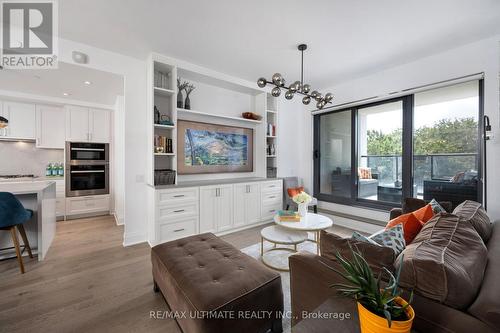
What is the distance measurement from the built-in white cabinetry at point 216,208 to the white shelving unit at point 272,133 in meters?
1.28

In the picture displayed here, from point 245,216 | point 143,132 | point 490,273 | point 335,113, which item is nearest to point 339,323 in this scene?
point 490,273

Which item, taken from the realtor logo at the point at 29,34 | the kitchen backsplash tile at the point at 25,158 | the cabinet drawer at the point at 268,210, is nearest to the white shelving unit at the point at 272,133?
the cabinet drawer at the point at 268,210

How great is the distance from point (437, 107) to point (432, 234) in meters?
2.98

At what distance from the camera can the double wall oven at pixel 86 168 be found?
13.9ft

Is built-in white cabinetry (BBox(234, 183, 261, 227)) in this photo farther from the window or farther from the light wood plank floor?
the window

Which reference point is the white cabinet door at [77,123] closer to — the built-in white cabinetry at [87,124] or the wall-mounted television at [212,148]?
the built-in white cabinetry at [87,124]

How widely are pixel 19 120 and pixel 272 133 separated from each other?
505cm

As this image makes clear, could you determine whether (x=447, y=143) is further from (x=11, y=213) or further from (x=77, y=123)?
(x=77, y=123)

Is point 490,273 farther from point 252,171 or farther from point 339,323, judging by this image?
point 252,171

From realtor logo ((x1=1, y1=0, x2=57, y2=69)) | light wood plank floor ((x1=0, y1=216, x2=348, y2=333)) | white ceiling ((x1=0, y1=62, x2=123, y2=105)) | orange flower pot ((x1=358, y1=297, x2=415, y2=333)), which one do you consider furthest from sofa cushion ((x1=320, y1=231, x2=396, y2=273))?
white ceiling ((x1=0, y1=62, x2=123, y2=105))

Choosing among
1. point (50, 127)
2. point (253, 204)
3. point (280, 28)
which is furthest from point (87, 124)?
point (280, 28)

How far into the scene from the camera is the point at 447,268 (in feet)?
2.73

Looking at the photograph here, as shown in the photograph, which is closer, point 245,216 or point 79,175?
point 245,216

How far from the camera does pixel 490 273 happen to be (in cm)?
97
